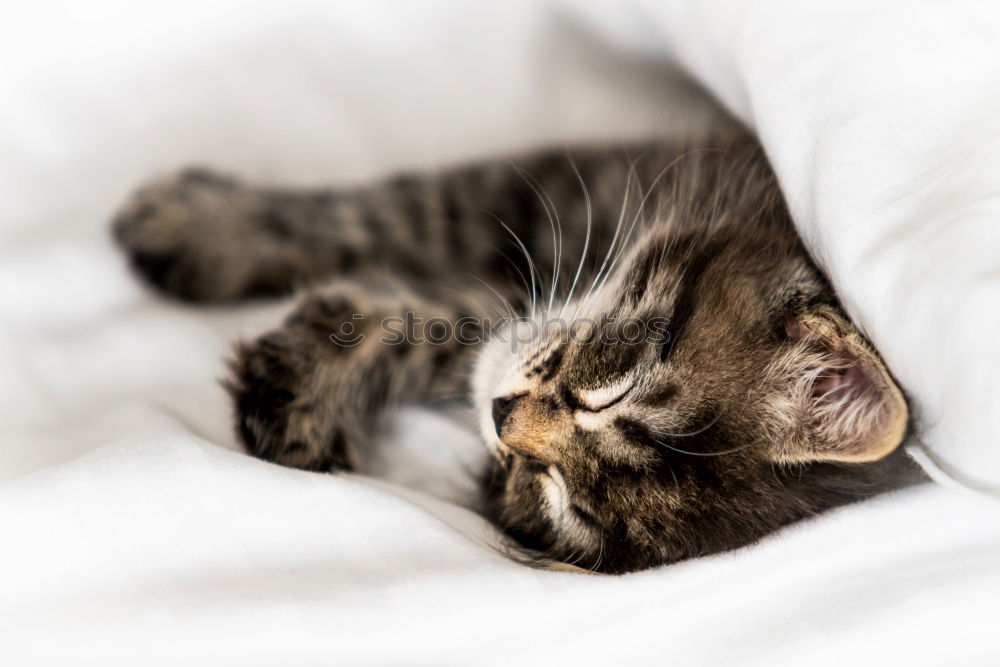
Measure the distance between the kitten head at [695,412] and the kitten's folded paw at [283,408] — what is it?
24 centimetres


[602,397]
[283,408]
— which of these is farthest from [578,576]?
[283,408]

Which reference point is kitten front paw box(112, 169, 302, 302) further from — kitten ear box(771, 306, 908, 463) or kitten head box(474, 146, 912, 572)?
kitten ear box(771, 306, 908, 463)

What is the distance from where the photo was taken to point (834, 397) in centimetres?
92

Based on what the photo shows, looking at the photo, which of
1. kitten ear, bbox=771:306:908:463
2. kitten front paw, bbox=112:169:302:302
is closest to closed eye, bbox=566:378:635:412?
kitten ear, bbox=771:306:908:463

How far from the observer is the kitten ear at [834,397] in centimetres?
82

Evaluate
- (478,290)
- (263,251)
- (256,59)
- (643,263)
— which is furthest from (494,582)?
(256,59)

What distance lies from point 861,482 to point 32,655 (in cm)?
93

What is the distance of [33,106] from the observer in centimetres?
136

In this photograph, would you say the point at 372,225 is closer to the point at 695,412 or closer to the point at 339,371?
the point at 339,371

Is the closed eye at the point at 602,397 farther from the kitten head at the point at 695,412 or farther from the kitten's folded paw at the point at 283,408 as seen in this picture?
the kitten's folded paw at the point at 283,408

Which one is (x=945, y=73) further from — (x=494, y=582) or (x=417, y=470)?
(x=417, y=470)

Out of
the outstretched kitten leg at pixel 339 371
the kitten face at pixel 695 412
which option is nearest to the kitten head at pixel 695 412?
the kitten face at pixel 695 412

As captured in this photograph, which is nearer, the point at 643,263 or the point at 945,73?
the point at 945,73

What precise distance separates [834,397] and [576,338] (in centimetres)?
34
